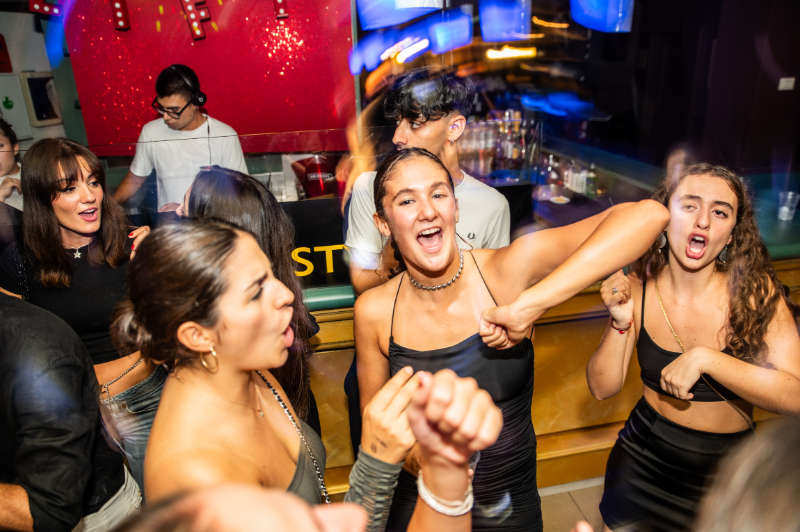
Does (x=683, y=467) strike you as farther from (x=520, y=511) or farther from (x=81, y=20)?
(x=81, y=20)

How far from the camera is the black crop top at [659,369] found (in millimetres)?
1648

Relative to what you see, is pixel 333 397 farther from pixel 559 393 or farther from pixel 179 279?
pixel 179 279

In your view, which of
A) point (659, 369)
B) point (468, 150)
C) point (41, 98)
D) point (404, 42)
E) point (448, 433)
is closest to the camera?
point (448, 433)

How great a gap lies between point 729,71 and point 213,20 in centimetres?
685

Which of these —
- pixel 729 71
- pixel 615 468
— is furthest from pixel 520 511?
pixel 729 71

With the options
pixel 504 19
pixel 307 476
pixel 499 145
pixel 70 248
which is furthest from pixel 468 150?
pixel 504 19

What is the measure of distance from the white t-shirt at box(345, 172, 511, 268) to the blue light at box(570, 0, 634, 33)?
623 cm

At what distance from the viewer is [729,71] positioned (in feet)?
22.4

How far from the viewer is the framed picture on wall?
16.5 feet

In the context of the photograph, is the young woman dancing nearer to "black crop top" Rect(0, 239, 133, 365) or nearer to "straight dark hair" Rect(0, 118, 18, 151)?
A: "black crop top" Rect(0, 239, 133, 365)

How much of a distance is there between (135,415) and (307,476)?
0.74 metres

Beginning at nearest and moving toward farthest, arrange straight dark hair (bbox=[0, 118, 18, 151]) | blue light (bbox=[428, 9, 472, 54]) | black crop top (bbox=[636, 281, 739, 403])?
black crop top (bbox=[636, 281, 739, 403]) → straight dark hair (bbox=[0, 118, 18, 151]) → blue light (bbox=[428, 9, 472, 54])

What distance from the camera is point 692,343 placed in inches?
67.8

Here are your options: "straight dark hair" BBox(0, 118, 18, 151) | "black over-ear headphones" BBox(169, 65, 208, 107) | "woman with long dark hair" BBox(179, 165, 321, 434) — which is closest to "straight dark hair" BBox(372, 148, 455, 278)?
"woman with long dark hair" BBox(179, 165, 321, 434)
